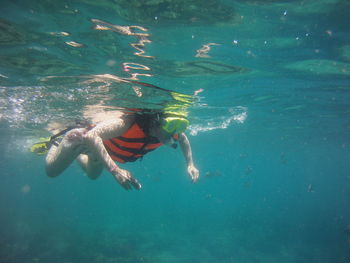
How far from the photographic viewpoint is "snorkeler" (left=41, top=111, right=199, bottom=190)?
4152 millimetres

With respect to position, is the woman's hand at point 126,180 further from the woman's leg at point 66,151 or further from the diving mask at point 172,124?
the diving mask at point 172,124

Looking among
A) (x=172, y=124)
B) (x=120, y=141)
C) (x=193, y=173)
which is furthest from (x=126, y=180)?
(x=193, y=173)

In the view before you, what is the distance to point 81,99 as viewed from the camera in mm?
13141

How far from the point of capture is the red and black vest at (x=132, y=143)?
18.7 feet

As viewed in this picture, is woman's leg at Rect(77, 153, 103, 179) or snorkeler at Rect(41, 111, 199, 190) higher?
snorkeler at Rect(41, 111, 199, 190)

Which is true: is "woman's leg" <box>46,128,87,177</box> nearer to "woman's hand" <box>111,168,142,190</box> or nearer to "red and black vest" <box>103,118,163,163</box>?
"red and black vest" <box>103,118,163,163</box>

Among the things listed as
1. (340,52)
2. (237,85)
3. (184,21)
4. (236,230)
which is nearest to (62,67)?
(184,21)

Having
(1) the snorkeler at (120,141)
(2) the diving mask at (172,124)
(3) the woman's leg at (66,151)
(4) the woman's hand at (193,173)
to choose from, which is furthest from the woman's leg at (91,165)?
(2) the diving mask at (172,124)

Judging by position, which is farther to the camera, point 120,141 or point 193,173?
point 193,173

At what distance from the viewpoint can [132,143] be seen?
588 centimetres

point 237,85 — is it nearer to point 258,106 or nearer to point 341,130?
point 258,106

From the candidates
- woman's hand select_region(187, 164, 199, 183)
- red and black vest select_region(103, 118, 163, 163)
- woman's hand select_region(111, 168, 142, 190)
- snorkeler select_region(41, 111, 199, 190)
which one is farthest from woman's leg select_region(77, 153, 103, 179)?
woman's hand select_region(111, 168, 142, 190)

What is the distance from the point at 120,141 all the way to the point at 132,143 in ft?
1.12

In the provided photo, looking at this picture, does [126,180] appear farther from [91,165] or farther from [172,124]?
[91,165]
